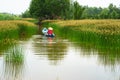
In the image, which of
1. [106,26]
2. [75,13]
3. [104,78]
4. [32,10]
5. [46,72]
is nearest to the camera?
[104,78]

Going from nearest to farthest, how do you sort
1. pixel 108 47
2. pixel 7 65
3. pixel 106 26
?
pixel 7 65
pixel 108 47
pixel 106 26

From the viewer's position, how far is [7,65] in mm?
11969

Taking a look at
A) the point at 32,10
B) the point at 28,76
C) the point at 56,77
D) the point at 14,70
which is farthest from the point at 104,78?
the point at 32,10

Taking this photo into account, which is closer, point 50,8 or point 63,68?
point 63,68

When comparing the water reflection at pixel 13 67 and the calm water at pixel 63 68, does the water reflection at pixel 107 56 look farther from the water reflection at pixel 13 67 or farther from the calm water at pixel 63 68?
the water reflection at pixel 13 67

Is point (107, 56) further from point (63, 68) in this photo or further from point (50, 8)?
point (50, 8)

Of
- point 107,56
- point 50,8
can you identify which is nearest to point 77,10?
point 50,8

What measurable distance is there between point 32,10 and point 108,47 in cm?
6967

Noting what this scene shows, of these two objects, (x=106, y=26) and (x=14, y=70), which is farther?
(x=106, y=26)

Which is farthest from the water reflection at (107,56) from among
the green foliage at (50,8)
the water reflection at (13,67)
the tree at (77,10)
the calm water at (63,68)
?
the green foliage at (50,8)

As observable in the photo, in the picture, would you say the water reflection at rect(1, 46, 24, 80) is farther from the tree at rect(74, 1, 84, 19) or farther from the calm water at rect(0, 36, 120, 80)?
the tree at rect(74, 1, 84, 19)

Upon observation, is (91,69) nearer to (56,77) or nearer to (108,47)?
(56,77)

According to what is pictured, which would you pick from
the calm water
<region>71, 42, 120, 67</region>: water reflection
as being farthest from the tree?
the calm water

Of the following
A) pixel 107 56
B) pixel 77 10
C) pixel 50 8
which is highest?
pixel 50 8
